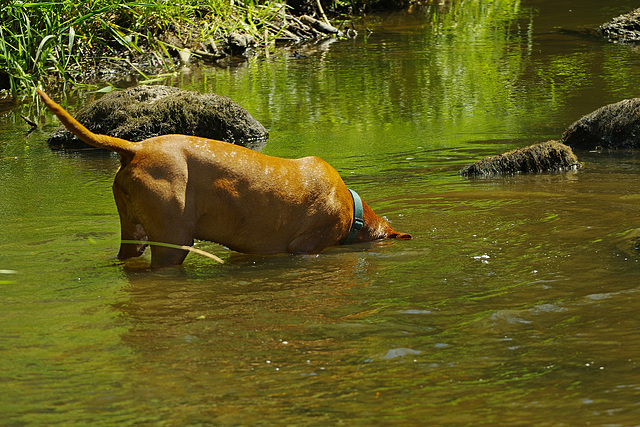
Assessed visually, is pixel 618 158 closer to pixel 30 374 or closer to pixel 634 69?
pixel 634 69

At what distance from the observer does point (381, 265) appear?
516 centimetres

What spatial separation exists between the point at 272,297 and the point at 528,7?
18556mm

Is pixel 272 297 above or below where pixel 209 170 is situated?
below

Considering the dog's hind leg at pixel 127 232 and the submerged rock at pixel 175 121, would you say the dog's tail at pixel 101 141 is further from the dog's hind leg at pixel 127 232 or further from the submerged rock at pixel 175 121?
the submerged rock at pixel 175 121

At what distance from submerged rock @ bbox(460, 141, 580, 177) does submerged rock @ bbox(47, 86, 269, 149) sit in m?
2.97

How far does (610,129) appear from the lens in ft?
28.7

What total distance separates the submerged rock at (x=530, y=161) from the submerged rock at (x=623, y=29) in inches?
357

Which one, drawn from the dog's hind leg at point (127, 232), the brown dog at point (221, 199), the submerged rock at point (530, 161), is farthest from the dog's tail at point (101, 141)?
the submerged rock at point (530, 161)

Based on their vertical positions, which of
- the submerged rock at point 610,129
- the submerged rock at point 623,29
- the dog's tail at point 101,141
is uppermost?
the submerged rock at point 623,29

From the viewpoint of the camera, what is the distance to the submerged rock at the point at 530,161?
7.88 m

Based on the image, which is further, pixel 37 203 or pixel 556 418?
pixel 37 203

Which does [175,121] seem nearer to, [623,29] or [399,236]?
[399,236]

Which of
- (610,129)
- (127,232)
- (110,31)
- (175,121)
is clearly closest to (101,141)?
(127,232)

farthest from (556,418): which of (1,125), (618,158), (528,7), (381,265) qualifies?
(528,7)
